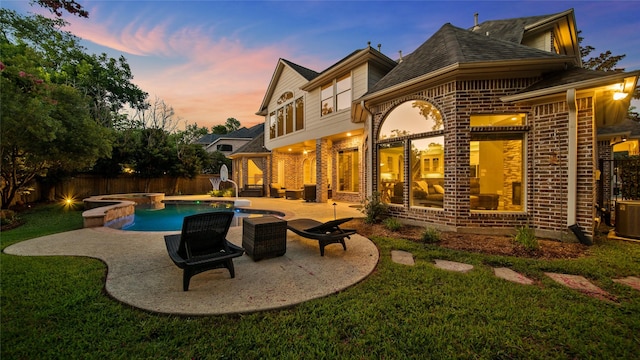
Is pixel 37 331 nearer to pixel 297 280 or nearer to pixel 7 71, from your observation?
pixel 297 280

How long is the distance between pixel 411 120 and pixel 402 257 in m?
4.26

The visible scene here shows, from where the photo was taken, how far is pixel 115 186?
1712cm

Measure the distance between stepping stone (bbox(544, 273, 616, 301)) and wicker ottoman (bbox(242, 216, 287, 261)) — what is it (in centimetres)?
424

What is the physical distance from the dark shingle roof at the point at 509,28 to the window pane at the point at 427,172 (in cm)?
560

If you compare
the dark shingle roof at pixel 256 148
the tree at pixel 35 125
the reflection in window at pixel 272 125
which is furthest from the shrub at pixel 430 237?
the dark shingle roof at pixel 256 148

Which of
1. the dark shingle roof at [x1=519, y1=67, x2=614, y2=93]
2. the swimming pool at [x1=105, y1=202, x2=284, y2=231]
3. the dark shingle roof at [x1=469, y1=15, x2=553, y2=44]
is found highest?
the dark shingle roof at [x1=469, y1=15, x2=553, y2=44]

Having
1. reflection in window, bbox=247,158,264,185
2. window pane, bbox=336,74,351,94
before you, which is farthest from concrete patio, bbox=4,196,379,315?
reflection in window, bbox=247,158,264,185

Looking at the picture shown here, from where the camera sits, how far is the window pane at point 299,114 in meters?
13.9

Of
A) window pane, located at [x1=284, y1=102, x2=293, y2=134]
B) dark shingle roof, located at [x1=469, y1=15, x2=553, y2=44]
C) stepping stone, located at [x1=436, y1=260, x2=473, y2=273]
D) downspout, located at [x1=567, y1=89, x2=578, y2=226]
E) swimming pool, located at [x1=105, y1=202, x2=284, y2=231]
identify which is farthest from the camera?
window pane, located at [x1=284, y1=102, x2=293, y2=134]

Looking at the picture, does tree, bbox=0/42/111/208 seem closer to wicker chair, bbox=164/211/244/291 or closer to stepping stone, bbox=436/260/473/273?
wicker chair, bbox=164/211/244/291

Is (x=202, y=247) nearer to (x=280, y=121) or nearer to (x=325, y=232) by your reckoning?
(x=325, y=232)

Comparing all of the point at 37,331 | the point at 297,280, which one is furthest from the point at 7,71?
the point at 297,280

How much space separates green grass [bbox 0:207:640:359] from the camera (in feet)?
6.75

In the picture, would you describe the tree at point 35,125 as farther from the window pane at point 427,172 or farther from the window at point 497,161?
the window at point 497,161
